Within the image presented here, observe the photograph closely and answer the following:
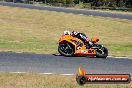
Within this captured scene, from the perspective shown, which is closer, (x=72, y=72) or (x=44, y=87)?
(x=44, y=87)

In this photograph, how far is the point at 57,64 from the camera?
676 inches

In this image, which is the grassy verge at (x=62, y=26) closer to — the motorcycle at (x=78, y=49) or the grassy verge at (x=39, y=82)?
the motorcycle at (x=78, y=49)

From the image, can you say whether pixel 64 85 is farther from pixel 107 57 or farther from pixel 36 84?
pixel 107 57

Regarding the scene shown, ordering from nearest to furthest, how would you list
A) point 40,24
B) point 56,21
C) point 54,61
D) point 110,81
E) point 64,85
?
1. point 110,81
2. point 64,85
3. point 54,61
4. point 40,24
5. point 56,21

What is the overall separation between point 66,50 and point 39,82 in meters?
5.89

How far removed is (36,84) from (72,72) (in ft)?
9.13

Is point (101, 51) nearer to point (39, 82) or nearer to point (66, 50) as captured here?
point (66, 50)

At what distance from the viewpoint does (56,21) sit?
153 feet

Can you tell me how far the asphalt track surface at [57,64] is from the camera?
1606 cm

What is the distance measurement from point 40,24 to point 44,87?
102 feet

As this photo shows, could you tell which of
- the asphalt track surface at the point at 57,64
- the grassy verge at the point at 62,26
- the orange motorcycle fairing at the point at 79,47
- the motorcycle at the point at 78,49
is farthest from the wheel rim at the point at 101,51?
the grassy verge at the point at 62,26

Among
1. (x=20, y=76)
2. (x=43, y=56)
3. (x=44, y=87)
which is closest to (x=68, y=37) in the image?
(x=43, y=56)

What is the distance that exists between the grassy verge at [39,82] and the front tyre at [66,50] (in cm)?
447

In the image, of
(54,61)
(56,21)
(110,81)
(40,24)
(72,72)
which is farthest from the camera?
(56,21)
